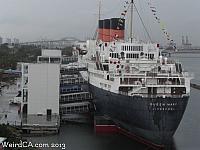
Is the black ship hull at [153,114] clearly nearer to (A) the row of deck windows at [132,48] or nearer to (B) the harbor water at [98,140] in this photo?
(B) the harbor water at [98,140]

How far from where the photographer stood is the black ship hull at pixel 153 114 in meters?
16.4

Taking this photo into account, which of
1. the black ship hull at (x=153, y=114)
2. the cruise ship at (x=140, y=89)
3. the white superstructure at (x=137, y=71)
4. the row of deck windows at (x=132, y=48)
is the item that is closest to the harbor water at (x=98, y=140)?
the cruise ship at (x=140, y=89)

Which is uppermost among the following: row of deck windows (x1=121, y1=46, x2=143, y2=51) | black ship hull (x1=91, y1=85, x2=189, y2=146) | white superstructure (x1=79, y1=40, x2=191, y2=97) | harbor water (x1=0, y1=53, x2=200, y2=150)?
row of deck windows (x1=121, y1=46, x2=143, y2=51)

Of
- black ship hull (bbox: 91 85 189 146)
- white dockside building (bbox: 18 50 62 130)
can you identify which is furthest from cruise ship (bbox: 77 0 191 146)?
white dockside building (bbox: 18 50 62 130)

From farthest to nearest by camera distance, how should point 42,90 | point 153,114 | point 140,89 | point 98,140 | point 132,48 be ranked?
point 42,90 → point 132,48 → point 98,140 → point 140,89 → point 153,114

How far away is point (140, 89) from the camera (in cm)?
1733

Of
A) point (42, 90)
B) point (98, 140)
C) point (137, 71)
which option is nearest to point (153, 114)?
point (137, 71)

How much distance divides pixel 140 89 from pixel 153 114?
1417 mm

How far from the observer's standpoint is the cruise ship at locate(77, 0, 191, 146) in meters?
16.5

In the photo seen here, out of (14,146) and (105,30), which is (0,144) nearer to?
(14,146)

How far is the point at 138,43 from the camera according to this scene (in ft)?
68.1

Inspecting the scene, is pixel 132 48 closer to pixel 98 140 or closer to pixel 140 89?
pixel 140 89

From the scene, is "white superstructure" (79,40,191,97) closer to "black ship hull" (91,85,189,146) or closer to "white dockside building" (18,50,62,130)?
"black ship hull" (91,85,189,146)

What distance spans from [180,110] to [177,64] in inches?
129
